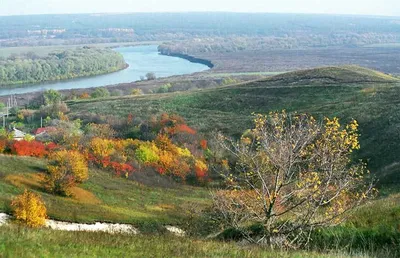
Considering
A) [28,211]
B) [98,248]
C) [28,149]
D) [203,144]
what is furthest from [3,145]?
[98,248]

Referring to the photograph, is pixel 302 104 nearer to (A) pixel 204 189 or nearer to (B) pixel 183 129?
(B) pixel 183 129

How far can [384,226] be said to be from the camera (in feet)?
46.9

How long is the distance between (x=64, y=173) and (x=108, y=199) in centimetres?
442

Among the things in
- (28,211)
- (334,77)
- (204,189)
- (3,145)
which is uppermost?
(334,77)

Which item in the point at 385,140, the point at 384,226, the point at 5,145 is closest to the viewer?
the point at 384,226

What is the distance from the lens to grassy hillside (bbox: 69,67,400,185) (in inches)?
2171

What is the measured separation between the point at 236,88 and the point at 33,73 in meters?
→ 120

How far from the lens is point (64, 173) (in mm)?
43156

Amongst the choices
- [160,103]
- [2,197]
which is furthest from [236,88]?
[2,197]

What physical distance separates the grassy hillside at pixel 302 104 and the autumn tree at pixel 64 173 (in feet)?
88.3

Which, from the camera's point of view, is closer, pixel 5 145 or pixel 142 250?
pixel 142 250

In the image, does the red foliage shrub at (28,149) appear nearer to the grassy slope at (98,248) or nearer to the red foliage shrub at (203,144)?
the red foliage shrub at (203,144)

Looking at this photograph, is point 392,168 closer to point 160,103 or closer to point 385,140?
point 385,140

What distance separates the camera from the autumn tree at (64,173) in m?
41.8
